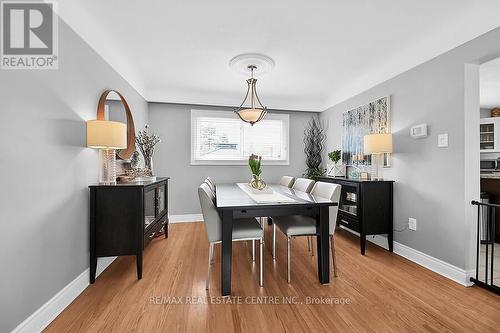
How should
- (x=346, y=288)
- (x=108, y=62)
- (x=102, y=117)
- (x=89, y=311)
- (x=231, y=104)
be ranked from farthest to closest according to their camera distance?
(x=231, y=104)
(x=108, y=62)
(x=102, y=117)
(x=346, y=288)
(x=89, y=311)

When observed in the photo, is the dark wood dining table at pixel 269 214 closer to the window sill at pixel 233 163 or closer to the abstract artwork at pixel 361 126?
the abstract artwork at pixel 361 126

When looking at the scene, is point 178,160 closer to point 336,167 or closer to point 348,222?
point 336,167

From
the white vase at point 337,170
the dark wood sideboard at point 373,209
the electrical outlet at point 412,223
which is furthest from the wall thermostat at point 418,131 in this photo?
the white vase at point 337,170

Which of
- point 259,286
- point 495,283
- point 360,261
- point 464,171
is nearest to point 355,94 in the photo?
point 464,171

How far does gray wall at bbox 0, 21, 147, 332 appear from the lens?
1332mm

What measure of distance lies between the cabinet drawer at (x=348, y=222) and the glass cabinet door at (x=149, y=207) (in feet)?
8.25

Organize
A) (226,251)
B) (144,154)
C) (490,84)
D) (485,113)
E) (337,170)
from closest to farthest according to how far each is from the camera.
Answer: (226,251)
(144,154)
(490,84)
(337,170)
(485,113)

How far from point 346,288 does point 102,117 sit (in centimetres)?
287

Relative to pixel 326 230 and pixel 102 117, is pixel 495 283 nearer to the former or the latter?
pixel 326 230

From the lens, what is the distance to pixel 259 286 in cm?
206

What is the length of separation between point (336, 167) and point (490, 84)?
2.70 meters

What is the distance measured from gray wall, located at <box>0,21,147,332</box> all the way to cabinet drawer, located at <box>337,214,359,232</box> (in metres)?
3.00

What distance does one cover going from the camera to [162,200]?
3.16 meters

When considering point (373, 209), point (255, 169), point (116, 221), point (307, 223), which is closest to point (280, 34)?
point (255, 169)
